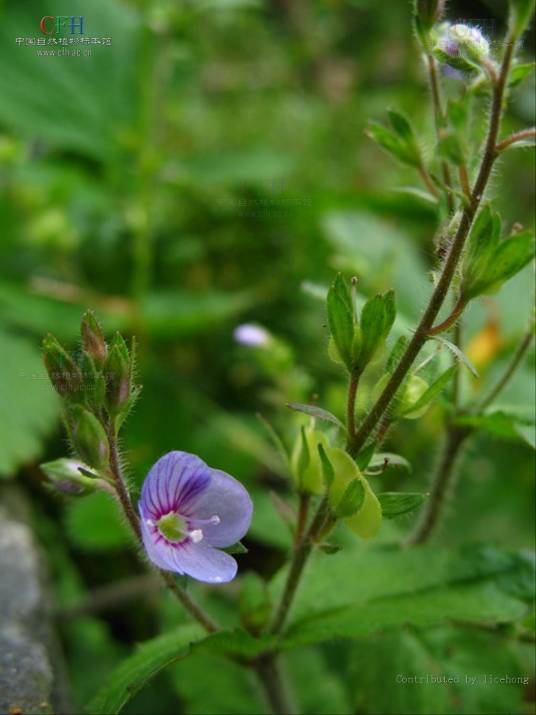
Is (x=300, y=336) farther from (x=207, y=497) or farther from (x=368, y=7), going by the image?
(x=368, y=7)

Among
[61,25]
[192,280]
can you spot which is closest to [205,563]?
[192,280]

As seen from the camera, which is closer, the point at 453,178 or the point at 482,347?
the point at 453,178

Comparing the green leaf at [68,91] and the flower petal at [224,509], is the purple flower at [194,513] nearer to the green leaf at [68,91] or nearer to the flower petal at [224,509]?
the flower petal at [224,509]

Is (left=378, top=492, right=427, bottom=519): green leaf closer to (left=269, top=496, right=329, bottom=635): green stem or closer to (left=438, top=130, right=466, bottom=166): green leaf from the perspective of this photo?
(left=269, top=496, right=329, bottom=635): green stem

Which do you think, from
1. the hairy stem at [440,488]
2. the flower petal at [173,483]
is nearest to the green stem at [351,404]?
the flower petal at [173,483]

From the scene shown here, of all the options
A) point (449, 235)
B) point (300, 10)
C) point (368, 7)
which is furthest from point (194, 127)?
point (449, 235)

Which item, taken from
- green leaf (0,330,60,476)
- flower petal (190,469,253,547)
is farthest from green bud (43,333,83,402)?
green leaf (0,330,60,476)
